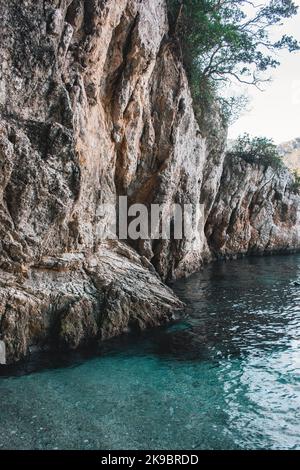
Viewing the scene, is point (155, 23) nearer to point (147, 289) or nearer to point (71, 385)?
point (147, 289)

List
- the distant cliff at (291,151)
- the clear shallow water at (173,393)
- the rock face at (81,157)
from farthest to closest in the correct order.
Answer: the distant cliff at (291,151), the rock face at (81,157), the clear shallow water at (173,393)

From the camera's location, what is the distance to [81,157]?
57.0 ft

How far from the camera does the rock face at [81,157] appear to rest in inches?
533

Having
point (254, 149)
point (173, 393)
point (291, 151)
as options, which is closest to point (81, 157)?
point (173, 393)

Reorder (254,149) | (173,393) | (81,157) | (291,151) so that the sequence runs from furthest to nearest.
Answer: (291,151) < (254,149) < (81,157) < (173,393)

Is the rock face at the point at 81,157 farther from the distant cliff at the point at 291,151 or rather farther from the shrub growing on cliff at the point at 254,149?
the distant cliff at the point at 291,151

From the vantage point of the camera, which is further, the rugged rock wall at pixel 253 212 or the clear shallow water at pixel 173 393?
the rugged rock wall at pixel 253 212

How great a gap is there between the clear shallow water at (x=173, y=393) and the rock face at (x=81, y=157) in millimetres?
1756

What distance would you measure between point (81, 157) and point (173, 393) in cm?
1139

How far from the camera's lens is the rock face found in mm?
13547

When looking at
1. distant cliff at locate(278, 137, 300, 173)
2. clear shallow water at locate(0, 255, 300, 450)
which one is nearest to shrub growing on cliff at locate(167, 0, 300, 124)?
clear shallow water at locate(0, 255, 300, 450)

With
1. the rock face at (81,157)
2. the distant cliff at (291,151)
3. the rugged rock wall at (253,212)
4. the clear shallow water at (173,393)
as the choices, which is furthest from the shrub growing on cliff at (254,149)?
the distant cliff at (291,151)

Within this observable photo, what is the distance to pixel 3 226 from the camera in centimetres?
1309

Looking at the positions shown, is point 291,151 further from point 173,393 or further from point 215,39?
point 173,393
